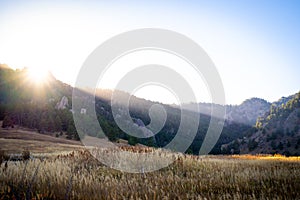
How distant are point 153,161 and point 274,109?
160 m

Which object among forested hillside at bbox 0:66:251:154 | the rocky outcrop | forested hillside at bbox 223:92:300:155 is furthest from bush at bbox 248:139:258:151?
the rocky outcrop

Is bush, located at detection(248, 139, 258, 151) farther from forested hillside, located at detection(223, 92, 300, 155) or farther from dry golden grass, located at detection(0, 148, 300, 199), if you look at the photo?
dry golden grass, located at detection(0, 148, 300, 199)

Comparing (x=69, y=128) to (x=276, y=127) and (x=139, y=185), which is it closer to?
(x=139, y=185)

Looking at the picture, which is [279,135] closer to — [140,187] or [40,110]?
[40,110]

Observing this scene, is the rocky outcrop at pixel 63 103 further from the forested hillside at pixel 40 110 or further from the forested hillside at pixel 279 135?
the forested hillside at pixel 279 135

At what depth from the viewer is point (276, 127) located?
13412 centimetres

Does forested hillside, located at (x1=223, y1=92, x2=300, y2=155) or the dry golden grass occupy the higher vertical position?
forested hillside, located at (x1=223, y1=92, x2=300, y2=155)

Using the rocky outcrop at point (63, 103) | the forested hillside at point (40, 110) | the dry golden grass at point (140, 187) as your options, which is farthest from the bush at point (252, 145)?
the dry golden grass at point (140, 187)

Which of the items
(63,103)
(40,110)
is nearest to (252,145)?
(63,103)

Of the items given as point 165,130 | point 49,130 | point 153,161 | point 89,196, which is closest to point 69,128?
point 49,130

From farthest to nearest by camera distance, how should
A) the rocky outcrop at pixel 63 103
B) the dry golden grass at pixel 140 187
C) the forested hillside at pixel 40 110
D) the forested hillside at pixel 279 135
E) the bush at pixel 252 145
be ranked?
the bush at pixel 252 145
the forested hillside at pixel 279 135
the rocky outcrop at pixel 63 103
the forested hillside at pixel 40 110
the dry golden grass at pixel 140 187

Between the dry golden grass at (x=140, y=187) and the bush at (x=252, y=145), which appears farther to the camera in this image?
the bush at (x=252, y=145)

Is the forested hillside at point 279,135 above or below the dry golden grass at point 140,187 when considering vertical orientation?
above

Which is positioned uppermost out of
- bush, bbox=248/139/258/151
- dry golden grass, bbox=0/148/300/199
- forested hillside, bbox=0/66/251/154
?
forested hillside, bbox=0/66/251/154
